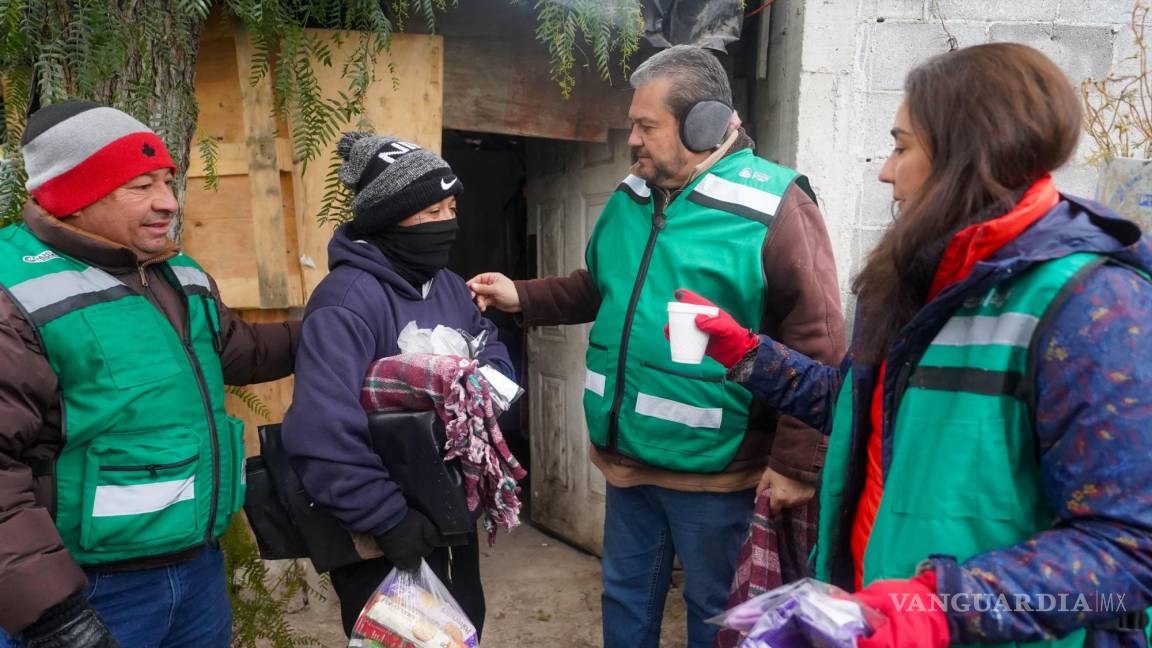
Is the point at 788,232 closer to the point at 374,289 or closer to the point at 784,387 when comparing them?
the point at 784,387

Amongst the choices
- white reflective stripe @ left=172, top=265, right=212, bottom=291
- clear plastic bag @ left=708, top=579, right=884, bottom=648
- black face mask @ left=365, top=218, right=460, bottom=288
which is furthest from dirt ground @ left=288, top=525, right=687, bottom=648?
clear plastic bag @ left=708, top=579, right=884, bottom=648

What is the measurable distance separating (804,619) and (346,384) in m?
1.20

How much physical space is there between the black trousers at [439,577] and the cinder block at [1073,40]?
117 inches

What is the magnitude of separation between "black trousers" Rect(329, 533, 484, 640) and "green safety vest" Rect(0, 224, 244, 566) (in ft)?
1.27

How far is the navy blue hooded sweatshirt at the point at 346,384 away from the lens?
6.01 feet

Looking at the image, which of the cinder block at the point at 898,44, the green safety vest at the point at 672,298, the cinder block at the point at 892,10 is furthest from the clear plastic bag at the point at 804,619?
the cinder block at the point at 892,10

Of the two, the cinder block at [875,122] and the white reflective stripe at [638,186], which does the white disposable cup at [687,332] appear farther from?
the cinder block at [875,122]

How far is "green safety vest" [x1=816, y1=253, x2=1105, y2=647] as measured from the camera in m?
1.14

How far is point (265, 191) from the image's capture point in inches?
120

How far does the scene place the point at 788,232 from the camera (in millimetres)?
2168

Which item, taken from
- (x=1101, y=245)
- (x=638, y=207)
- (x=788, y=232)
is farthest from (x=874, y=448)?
(x=638, y=207)

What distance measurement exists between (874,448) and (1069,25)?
2719 mm

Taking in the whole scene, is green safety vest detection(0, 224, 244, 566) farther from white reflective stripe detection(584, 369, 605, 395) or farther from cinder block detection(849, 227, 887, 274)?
cinder block detection(849, 227, 887, 274)

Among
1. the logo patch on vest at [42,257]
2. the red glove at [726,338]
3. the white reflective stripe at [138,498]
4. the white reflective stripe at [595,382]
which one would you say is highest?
the logo patch on vest at [42,257]
